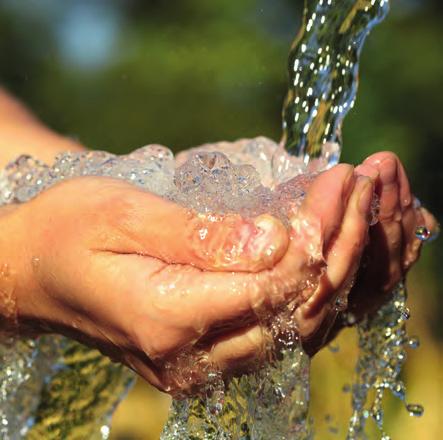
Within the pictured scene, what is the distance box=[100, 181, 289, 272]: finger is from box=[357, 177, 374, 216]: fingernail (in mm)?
98

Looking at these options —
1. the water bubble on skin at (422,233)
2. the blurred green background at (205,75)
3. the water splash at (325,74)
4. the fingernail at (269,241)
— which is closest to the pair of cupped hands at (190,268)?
the fingernail at (269,241)

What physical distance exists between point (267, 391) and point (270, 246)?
18cm

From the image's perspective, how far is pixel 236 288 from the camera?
2.85ft

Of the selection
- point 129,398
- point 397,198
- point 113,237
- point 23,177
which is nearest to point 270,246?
point 113,237

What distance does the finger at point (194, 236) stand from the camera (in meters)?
0.87

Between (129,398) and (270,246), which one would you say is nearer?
(270,246)

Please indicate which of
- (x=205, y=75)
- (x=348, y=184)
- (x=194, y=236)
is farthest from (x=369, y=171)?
(x=205, y=75)

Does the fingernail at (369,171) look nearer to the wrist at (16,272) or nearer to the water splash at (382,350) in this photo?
the water splash at (382,350)

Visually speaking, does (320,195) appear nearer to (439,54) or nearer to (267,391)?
(267,391)

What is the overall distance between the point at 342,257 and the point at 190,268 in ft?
0.45

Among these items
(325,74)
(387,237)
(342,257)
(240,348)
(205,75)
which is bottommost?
(240,348)

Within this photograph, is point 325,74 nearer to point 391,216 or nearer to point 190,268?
point 391,216

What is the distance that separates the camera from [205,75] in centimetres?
436

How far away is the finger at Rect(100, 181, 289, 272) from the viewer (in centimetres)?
87
